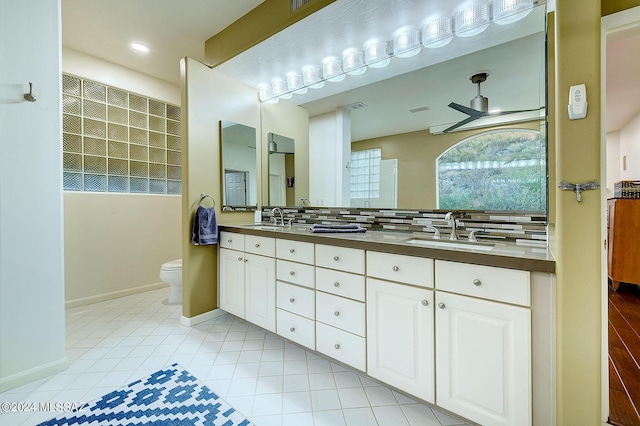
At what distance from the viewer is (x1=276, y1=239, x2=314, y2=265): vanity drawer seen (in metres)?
1.83

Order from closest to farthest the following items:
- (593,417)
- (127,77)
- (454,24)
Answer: (593,417) → (454,24) → (127,77)

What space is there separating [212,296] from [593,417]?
8.45ft

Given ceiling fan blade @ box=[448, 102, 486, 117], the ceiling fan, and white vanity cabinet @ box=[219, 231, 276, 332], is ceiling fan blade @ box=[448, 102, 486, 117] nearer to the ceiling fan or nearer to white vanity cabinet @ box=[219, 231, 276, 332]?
the ceiling fan

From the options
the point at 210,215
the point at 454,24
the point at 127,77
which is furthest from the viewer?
the point at 127,77

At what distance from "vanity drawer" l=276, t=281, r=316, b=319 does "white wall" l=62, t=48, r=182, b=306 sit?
7.46 ft

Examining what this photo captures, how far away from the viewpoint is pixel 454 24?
180 cm

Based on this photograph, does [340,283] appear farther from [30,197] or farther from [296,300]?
[30,197]

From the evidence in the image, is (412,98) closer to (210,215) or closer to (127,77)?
(210,215)

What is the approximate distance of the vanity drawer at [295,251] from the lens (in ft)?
5.99

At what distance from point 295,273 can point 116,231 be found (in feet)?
8.11

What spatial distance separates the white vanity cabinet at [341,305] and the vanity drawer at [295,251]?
8 centimetres

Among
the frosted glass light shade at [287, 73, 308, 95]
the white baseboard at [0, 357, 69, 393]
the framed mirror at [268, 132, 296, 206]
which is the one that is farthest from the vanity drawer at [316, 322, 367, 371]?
the frosted glass light shade at [287, 73, 308, 95]

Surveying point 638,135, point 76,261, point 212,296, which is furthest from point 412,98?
point 638,135

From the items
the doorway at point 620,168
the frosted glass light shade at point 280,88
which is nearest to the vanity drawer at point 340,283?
the doorway at point 620,168
